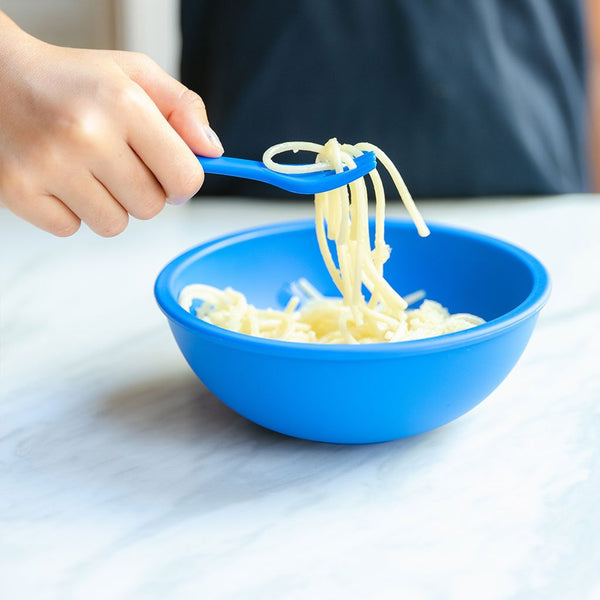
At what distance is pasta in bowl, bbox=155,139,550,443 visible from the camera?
0.85 metres

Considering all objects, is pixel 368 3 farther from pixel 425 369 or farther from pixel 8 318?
pixel 425 369

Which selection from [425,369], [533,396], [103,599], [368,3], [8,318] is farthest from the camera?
[368,3]

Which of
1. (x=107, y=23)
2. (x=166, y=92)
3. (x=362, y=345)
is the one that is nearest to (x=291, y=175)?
(x=166, y=92)

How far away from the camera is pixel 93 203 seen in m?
0.92

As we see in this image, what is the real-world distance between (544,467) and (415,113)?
1078 millimetres

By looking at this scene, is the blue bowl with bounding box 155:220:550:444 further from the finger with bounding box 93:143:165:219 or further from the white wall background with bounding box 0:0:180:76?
the white wall background with bounding box 0:0:180:76

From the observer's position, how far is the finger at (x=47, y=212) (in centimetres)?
91

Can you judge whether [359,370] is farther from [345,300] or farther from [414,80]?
[414,80]

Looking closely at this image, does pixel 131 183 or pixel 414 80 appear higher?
pixel 131 183

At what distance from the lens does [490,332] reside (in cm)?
85

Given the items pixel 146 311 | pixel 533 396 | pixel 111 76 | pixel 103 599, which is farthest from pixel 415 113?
pixel 103 599

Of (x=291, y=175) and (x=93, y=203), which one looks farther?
(x=291, y=175)

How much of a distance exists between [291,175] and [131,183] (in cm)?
21

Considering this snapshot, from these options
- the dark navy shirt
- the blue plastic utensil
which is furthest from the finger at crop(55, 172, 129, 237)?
the dark navy shirt
